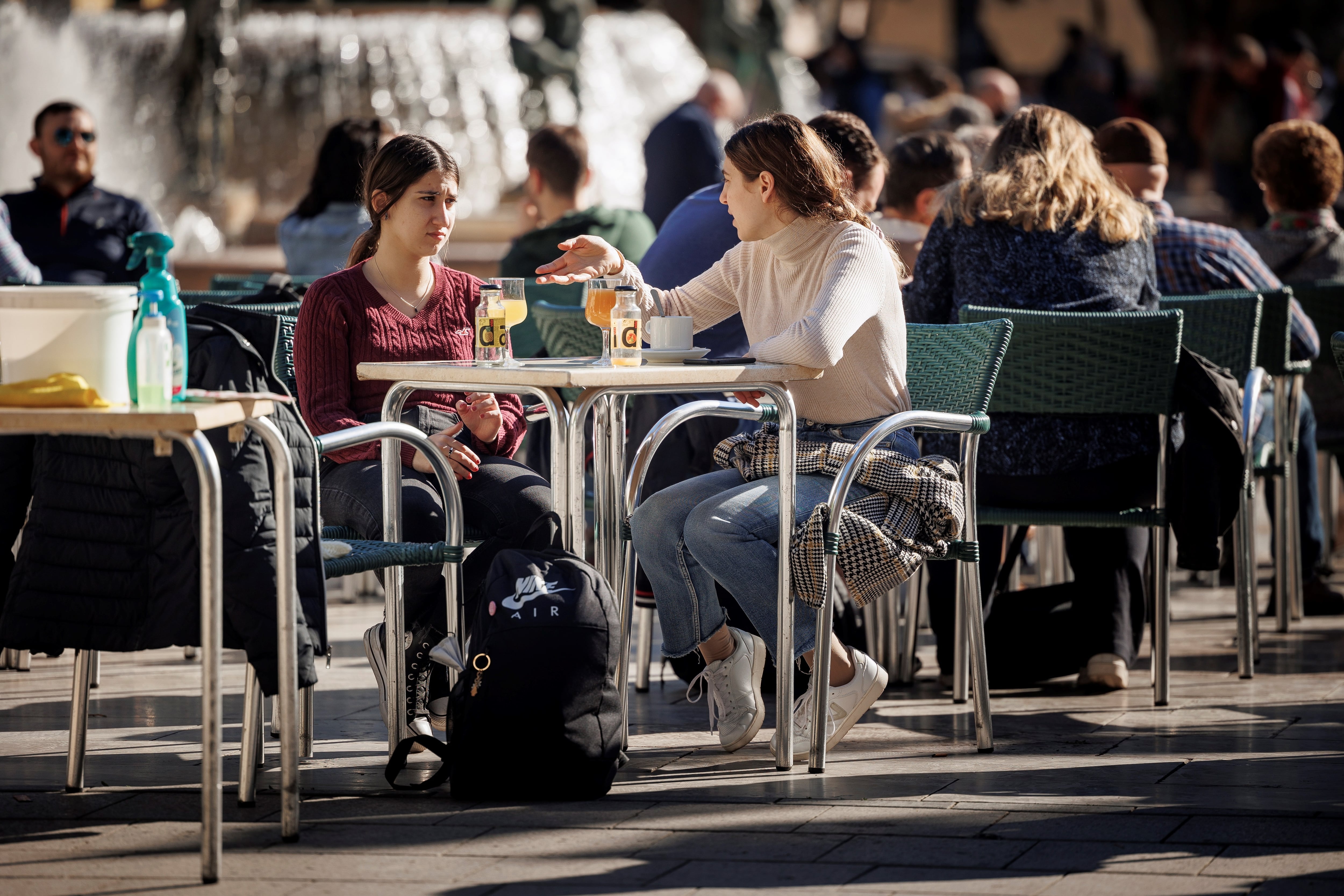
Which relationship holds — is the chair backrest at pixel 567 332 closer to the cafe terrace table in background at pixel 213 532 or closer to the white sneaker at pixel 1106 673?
the white sneaker at pixel 1106 673

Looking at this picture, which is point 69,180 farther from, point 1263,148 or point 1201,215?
point 1201,215

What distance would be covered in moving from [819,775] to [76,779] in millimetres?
1586

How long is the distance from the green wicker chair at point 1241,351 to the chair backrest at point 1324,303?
2.93 ft

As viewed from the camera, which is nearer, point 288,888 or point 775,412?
point 288,888

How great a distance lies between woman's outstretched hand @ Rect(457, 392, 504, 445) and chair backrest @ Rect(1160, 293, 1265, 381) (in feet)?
6.52

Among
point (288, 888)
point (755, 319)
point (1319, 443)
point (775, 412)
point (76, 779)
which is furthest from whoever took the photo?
point (1319, 443)

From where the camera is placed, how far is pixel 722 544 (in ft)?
14.1

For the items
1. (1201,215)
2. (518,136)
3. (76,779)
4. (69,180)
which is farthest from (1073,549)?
(518,136)

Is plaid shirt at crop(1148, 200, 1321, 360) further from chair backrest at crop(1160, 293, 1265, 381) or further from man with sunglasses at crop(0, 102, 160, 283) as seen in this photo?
man with sunglasses at crop(0, 102, 160, 283)

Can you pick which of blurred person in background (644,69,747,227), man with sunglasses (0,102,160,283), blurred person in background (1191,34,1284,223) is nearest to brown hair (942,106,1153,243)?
blurred person in background (644,69,747,227)

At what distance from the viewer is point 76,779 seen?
13.3ft

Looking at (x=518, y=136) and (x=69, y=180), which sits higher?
(x=518, y=136)

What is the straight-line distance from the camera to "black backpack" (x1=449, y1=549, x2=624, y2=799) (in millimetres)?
3896

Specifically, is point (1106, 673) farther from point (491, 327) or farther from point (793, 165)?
point (491, 327)
